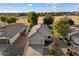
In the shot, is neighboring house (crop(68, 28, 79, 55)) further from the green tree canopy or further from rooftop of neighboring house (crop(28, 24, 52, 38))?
the green tree canopy

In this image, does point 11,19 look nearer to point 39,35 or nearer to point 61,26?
point 39,35

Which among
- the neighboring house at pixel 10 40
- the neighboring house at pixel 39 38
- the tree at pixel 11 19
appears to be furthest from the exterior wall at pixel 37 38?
the tree at pixel 11 19

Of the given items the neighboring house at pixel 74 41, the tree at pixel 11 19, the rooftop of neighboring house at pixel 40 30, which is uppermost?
the tree at pixel 11 19

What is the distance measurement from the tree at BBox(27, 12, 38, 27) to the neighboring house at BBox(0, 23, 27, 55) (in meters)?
0.10

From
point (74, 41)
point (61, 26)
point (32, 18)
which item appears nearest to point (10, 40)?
point (32, 18)

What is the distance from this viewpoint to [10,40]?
2.25 m

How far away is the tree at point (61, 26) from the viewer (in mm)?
2207

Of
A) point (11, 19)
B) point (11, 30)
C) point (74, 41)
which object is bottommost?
point (74, 41)

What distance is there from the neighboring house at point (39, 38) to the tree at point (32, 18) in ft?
0.19

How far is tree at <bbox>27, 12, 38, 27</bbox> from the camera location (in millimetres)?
2254

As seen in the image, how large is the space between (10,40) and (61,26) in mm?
594

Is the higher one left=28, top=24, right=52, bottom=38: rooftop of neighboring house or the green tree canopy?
the green tree canopy

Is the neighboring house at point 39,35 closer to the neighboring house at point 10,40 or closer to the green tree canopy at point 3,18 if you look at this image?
the neighboring house at point 10,40

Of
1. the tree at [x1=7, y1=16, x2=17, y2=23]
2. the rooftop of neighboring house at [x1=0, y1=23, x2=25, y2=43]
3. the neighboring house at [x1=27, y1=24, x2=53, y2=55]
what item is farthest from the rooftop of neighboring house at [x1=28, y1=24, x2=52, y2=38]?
the tree at [x1=7, y1=16, x2=17, y2=23]
